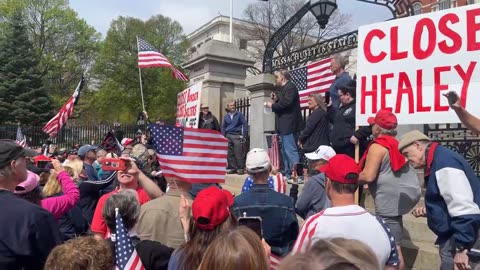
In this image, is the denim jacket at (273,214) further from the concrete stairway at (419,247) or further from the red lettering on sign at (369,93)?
the red lettering on sign at (369,93)

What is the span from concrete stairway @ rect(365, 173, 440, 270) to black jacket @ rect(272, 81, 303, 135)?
343 centimetres

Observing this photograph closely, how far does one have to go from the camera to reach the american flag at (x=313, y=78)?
9836 mm

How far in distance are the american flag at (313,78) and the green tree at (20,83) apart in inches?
967

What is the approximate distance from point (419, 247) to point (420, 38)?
229 cm

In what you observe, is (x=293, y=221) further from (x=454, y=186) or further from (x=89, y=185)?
(x=89, y=185)

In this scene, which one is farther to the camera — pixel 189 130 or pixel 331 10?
pixel 331 10

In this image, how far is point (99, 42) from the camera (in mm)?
48812

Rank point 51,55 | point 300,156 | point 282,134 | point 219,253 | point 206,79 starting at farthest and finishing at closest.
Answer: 1. point 51,55
2. point 206,79
3. point 300,156
4. point 282,134
5. point 219,253

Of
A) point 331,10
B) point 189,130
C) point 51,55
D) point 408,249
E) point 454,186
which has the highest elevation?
point 51,55

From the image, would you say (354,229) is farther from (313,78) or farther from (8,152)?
(313,78)

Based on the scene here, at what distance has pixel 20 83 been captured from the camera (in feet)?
100

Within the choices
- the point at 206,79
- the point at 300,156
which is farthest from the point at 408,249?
the point at 206,79

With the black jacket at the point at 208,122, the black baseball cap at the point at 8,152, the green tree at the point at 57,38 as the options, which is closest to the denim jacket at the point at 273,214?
the black baseball cap at the point at 8,152

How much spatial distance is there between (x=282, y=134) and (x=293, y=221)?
5.34 meters
